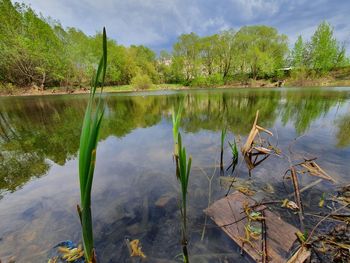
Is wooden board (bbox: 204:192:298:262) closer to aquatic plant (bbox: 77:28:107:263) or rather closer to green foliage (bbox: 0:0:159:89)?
aquatic plant (bbox: 77:28:107:263)

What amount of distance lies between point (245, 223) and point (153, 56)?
6847 cm

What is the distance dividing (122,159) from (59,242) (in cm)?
280

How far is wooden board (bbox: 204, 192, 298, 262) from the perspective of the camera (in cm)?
204

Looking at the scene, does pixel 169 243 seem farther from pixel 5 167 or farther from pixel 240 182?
pixel 5 167

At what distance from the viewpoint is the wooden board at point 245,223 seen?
2.04 meters

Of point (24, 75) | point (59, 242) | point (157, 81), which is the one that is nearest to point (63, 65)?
point (24, 75)

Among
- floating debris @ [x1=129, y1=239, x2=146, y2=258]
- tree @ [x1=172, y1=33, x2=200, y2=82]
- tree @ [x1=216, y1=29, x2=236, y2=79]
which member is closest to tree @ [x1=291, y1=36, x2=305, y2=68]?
tree @ [x1=216, y1=29, x2=236, y2=79]

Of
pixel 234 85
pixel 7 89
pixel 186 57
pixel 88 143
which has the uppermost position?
pixel 186 57

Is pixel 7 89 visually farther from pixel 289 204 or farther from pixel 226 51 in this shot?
pixel 226 51

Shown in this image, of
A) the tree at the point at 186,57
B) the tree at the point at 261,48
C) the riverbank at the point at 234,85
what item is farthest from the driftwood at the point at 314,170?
the tree at the point at 186,57

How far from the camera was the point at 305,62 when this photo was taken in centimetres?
4847

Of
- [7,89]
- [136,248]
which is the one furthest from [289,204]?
[7,89]

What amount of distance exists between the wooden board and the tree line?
150 feet

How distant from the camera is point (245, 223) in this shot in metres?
2.51
